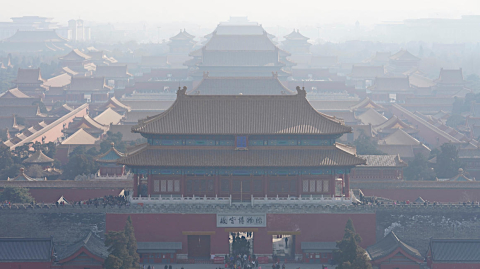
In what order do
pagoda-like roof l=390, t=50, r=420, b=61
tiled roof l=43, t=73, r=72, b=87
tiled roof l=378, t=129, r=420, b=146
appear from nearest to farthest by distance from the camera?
tiled roof l=378, t=129, r=420, b=146, tiled roof l=43, t=73, r=72, b=87, pagoda-like roof l=390, t=50, r=420, b=61

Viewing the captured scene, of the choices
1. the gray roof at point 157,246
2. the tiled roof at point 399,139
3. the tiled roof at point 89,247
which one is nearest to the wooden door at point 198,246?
the gray roof at point 157,246

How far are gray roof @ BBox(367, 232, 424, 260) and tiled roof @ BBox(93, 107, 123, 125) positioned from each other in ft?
133

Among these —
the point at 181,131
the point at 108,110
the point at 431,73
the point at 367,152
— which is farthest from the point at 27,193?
the point at 431,73

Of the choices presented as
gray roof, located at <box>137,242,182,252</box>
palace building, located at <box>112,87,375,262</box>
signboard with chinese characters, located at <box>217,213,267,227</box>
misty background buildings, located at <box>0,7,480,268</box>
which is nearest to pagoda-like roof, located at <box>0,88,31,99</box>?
misty background buildings, located at <box>0,7,480,268</box>

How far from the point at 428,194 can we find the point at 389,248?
11621 millimetres

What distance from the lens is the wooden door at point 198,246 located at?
4484 cm

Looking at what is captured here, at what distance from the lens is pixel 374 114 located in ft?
276

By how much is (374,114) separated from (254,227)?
42.3 m

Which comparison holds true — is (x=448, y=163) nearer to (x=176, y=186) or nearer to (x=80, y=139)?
(x=176, y=186)

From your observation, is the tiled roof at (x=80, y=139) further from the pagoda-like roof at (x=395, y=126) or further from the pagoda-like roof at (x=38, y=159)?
the pagoda-like roof at (x=395, y=126)

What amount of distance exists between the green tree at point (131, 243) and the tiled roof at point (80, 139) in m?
27.2

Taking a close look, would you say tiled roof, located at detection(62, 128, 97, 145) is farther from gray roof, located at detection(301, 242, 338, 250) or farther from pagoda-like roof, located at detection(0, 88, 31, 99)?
pagoda-like roof, located at detection(0, 88, 31, 99)

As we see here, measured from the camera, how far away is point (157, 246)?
4431 centimetres

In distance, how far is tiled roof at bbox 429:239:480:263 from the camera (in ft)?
139
